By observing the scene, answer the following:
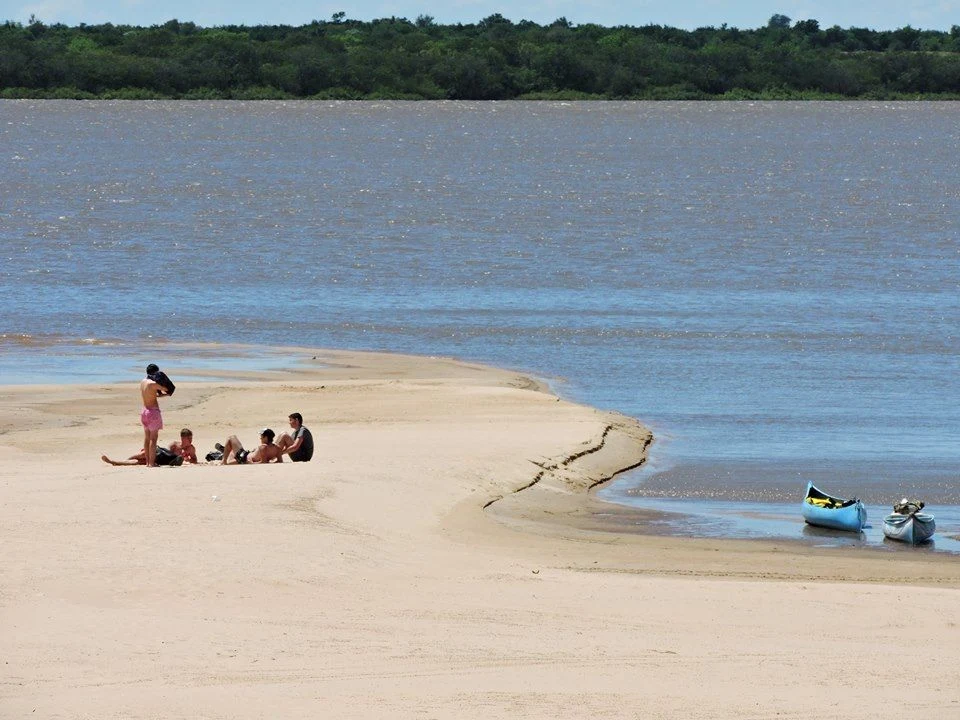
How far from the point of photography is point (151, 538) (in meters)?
17.1

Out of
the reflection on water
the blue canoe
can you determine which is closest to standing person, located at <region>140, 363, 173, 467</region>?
the reflection on water

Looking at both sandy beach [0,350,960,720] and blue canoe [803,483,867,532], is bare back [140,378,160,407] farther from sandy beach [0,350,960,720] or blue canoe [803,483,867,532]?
blue canoe [803,483,867,532]

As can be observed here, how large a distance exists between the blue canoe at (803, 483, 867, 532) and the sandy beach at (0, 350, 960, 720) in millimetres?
1030

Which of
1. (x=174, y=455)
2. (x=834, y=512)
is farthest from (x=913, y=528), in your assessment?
(x=174, y=455)

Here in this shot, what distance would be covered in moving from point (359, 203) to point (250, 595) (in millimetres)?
60261

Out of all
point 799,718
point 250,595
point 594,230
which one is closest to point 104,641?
point 250,595

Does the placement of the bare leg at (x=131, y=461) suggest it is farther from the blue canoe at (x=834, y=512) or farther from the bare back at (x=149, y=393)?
the blue canoe at (x=834, y=512)

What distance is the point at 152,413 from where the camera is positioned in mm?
20953

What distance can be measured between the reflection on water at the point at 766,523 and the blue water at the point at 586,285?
514mm

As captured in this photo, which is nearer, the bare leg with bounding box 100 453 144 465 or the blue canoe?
the blue canoe

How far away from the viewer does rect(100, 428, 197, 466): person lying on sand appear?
21.3 m

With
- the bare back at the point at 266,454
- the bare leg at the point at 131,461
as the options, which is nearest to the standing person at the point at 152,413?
the bare leg at the point at 131,461

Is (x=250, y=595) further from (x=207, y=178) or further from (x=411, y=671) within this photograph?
(x=207, y=178)

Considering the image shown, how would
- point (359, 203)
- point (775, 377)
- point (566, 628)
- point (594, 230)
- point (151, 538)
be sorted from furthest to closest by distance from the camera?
point (359, 203), point (594, 230), point (775, 377), point (151, 538), point (566, 628)
